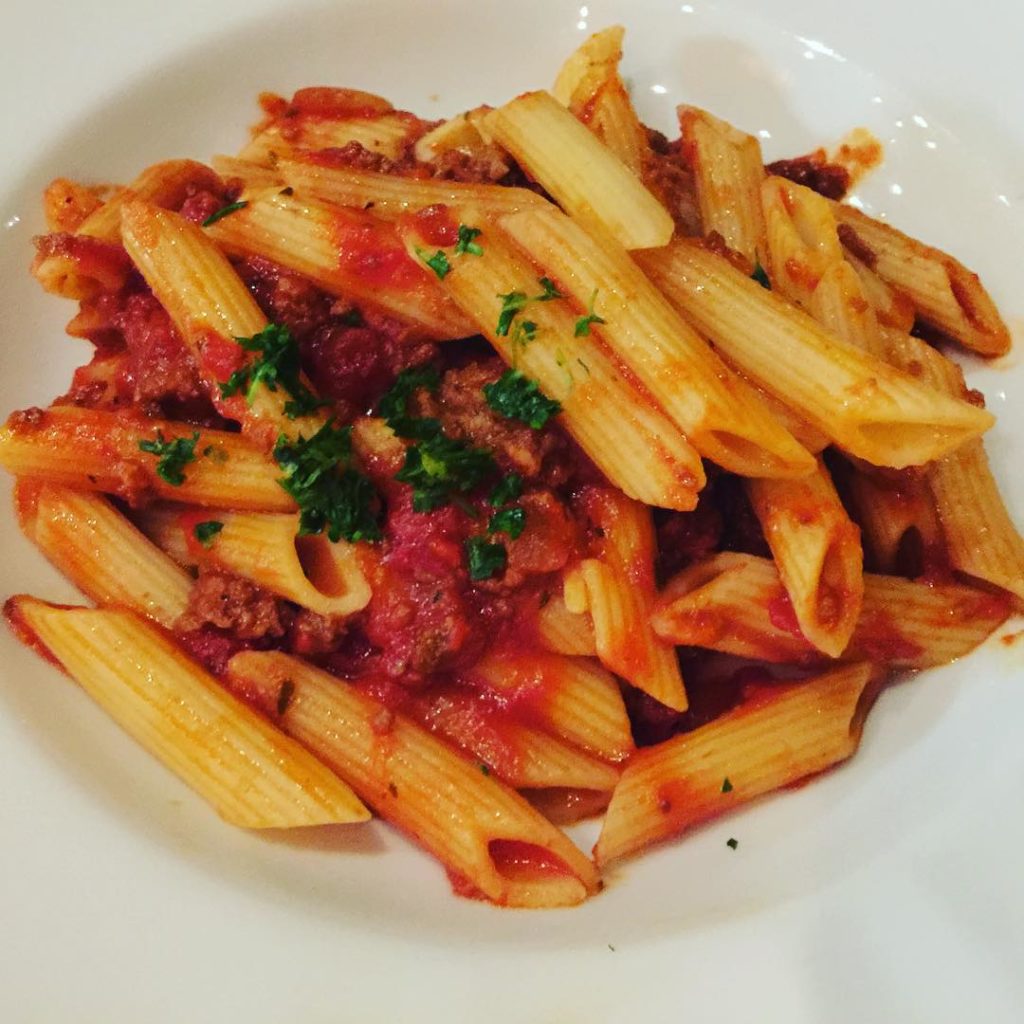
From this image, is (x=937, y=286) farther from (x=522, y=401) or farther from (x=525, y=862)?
(x=525, y=862)

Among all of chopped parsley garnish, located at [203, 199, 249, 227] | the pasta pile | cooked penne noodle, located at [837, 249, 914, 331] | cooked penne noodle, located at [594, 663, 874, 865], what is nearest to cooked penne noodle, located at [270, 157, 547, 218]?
the pasta pile

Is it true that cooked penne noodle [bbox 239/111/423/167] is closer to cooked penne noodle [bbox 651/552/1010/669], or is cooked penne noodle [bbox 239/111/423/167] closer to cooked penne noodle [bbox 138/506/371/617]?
cooked penne noodle [bbox 138/506/371/617]

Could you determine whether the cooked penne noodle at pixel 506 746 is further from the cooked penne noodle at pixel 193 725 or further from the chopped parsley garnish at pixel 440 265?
the chopped parsley garnish at pixel 440 265

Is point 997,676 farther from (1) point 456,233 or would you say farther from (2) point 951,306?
(1) point 456,233

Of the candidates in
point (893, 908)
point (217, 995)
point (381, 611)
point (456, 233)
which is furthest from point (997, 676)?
point (217, 995)

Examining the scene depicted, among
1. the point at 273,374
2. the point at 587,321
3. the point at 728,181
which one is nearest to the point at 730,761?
the point at 587,321

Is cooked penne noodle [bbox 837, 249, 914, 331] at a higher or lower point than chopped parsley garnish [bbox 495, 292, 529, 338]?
higher

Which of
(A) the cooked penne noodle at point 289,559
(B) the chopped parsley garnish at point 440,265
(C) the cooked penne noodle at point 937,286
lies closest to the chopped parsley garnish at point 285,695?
(A) the cooked penne noodle at point 289,559
